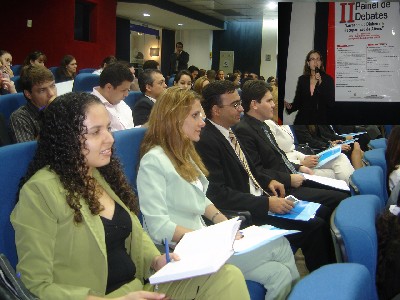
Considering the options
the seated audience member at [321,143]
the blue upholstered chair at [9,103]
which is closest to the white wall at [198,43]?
the seated audience member at [321,143]

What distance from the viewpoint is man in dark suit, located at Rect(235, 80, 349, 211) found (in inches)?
128

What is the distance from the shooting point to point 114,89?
371 cm

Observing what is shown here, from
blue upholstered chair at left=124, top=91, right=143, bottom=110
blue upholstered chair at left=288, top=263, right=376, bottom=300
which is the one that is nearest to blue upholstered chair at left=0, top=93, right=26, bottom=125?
blue upholstered chair at left=124, top=91, right=143, bottom=110

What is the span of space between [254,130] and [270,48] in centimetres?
1479

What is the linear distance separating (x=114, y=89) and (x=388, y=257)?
264cm

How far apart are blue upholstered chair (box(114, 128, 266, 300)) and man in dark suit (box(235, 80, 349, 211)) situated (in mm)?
1193

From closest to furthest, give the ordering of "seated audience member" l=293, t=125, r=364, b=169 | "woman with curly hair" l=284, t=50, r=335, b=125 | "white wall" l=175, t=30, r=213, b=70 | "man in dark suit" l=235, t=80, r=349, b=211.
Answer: "woman with curly hair" l=284, t=50, r=335, b=125, "man in dark suit" l=235, t=80, r=349, b=211, "seated audience member" l=293, t=125, r=364, b=169, "white wall" l=175, t=30, r=213, b=70

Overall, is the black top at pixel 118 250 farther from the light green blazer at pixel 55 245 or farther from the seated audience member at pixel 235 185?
the seated audience member at pixel 235 185

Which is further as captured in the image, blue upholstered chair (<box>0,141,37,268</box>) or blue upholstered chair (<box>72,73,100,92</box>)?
blue upholstered chair (<box>72,73,100,92</box>)

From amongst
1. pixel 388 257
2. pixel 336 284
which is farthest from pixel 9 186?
pixel 388 257

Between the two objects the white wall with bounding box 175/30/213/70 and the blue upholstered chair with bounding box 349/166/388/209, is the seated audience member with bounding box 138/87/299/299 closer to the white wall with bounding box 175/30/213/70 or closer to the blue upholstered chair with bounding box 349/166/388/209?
the blue upholstered chair with bounding box 349/166/388/209

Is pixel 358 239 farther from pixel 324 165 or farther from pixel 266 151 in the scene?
pixel 324 165

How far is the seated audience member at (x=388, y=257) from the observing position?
5.07 ft

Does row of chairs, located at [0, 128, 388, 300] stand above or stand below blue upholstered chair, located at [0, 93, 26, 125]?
below
